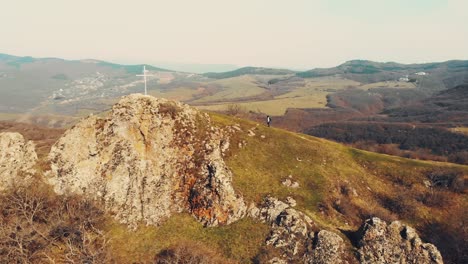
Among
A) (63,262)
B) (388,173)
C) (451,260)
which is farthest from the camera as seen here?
(388,173)

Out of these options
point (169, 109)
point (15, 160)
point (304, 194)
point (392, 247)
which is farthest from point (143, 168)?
point (392, 247)

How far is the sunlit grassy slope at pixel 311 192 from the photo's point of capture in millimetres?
44594

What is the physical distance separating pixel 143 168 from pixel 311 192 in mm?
24601

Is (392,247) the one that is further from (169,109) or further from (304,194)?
(169,109)

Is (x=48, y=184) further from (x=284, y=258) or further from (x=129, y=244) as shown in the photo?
(x=284, y=258)

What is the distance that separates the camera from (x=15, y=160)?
48562mm

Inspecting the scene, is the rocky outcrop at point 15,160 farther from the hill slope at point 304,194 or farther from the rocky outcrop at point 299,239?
the rocky outcrop at point 299,239

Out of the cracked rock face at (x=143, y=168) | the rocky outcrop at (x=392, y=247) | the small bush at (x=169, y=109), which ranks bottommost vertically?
the rocky outcrop at (x=392, y=247)

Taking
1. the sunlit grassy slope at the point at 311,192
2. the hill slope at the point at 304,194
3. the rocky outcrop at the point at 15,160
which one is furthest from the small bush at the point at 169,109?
the rocky outcrop at the point at 15,160

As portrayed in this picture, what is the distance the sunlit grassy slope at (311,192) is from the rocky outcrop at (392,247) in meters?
4.12

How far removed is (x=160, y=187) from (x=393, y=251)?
31305 millimetres

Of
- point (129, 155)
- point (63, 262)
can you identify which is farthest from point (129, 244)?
point (129, 155)

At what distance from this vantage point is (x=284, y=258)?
4238 centimetres

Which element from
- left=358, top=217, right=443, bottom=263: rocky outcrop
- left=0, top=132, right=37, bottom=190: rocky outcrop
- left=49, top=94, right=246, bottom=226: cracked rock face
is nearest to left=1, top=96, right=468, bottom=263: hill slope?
left=49, top=94, right=246, bottom=226: cracked rock face
